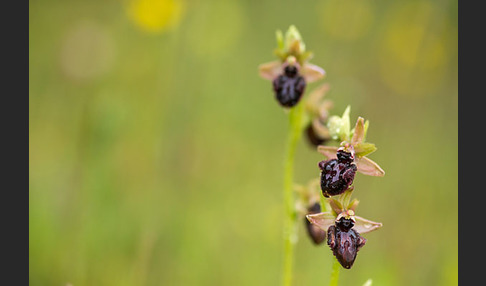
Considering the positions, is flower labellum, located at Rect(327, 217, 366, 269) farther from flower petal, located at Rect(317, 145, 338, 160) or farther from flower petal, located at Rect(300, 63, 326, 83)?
flower petal, located at Rect(300, 63, 326, 83)

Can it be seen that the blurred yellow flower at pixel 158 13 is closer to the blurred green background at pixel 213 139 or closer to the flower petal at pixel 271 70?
the blurred green background at pixel 213 139

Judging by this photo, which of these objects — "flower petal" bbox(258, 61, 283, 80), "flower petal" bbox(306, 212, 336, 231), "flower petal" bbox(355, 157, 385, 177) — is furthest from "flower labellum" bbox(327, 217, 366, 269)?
"flower petal" bbox(258, 61, 283, 80)

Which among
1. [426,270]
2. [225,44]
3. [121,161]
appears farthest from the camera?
[225,44]

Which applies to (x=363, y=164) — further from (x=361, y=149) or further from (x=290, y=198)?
(x=290, y=198)

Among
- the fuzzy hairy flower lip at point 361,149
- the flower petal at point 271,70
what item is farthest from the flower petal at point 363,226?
the flower petal at point 271,70

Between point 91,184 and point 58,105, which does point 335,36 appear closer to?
point 58,105

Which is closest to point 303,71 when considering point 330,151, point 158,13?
point 330,151

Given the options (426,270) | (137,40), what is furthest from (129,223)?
(137,40)
